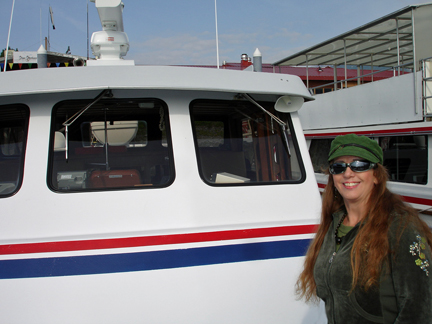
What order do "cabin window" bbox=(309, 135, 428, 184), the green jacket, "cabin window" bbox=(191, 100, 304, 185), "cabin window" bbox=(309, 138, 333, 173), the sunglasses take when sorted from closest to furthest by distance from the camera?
the green jacket < the sunglasses < "cabin window" bbox=(191, 100, 304, 185) < "cabin window" bbox=(309, 135, 428, 184) < "cabin window" bbox=(309, 138, 333, 173)

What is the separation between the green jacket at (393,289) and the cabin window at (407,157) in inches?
230

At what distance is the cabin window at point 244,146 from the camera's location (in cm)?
250

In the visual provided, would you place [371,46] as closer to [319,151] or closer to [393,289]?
[319,151]

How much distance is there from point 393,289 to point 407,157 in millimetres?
6202

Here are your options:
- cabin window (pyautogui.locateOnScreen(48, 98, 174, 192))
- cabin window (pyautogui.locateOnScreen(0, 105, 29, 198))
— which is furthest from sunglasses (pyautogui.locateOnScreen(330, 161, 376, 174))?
cabin window (pyautogui.locateOnScreen(0, 105, 29, 198))

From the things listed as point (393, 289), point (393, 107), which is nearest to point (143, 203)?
point (393, 289)

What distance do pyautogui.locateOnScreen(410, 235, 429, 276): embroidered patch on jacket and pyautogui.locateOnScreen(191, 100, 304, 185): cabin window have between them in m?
1.28

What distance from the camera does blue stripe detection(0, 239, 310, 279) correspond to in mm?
2072

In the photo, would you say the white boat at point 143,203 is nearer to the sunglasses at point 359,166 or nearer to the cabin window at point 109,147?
the cabin window at point 109,147

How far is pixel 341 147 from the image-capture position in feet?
4.82

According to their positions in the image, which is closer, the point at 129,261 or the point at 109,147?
the point at 129,261

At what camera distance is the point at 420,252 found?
121cm

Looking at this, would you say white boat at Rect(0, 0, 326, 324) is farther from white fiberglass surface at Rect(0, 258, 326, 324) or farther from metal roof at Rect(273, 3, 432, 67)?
metal roof at Rect(273, 3, 432, 67)

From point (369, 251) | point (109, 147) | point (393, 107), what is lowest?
point (369, 251)
